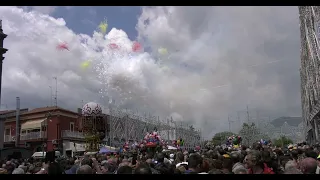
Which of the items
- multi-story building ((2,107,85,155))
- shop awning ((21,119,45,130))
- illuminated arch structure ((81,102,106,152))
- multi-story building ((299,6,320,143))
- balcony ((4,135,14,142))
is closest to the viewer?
illuminated arch structure ((81,102,106,152))

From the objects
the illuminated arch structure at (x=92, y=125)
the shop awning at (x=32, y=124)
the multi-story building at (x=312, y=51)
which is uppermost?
the multi-story building at (x=312, y=51)

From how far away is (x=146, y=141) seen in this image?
1870 centimetres

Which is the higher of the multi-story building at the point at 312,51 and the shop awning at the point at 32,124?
the multi-story building at the point at 312,51

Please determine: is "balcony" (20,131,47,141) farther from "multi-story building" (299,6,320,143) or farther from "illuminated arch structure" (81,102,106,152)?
"multi-story building" (299,6,320,143)

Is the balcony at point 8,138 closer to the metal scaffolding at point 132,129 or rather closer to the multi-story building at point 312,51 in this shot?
the metal scaffolding at point 132,129

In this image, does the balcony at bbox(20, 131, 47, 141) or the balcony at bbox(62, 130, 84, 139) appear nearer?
the balcony at bbox(62, 130, 84, 139)

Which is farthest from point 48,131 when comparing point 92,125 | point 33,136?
point 92,125

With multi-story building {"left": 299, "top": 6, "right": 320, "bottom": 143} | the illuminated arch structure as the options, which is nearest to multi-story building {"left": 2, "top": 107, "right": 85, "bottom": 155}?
the illuminated arch structure

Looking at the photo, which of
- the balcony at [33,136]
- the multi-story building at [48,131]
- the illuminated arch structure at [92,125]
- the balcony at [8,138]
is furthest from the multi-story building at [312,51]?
the balcony at [8,138]
